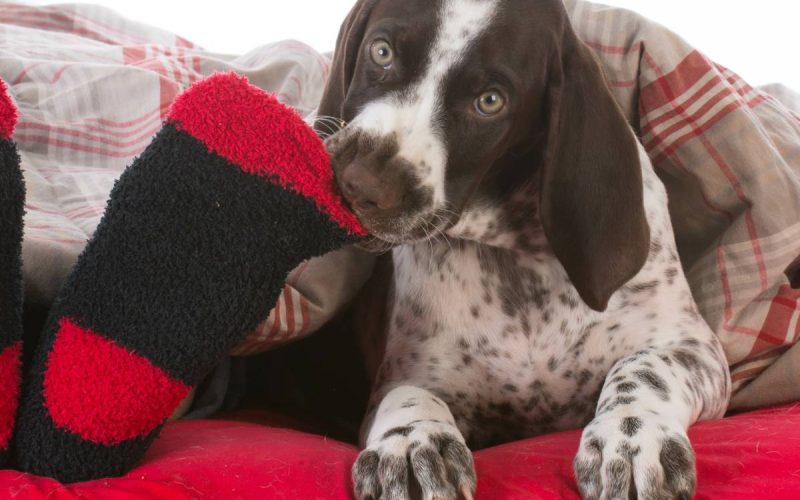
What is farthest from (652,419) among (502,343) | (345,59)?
(345,59)

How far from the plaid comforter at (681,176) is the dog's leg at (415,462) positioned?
0.46m

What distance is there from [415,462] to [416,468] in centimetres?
1

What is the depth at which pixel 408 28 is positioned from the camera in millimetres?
1634

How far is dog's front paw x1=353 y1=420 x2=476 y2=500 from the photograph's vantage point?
1.37 meters

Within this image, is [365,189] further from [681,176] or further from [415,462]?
[681,176]

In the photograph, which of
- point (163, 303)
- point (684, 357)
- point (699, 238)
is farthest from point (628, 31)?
point (163, 303)

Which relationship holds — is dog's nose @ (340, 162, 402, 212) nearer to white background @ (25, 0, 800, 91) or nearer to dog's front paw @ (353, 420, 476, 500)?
dog's front paw @ (353, 420, 476, 500)

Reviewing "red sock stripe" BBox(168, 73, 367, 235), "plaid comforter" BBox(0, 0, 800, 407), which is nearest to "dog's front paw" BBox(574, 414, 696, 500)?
"red sock stripe" BBox(168, 73, 367, 235)

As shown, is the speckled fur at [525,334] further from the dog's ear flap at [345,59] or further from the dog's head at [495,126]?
the dog's ear flap at [345,59]

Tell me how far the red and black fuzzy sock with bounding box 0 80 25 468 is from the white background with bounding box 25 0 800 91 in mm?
2947

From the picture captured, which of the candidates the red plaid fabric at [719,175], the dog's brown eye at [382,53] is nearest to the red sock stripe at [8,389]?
the dog's brown eye at [382,53]

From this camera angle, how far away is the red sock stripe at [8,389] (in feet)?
4.33

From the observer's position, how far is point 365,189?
1.45 metres

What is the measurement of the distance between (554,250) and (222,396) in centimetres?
80
